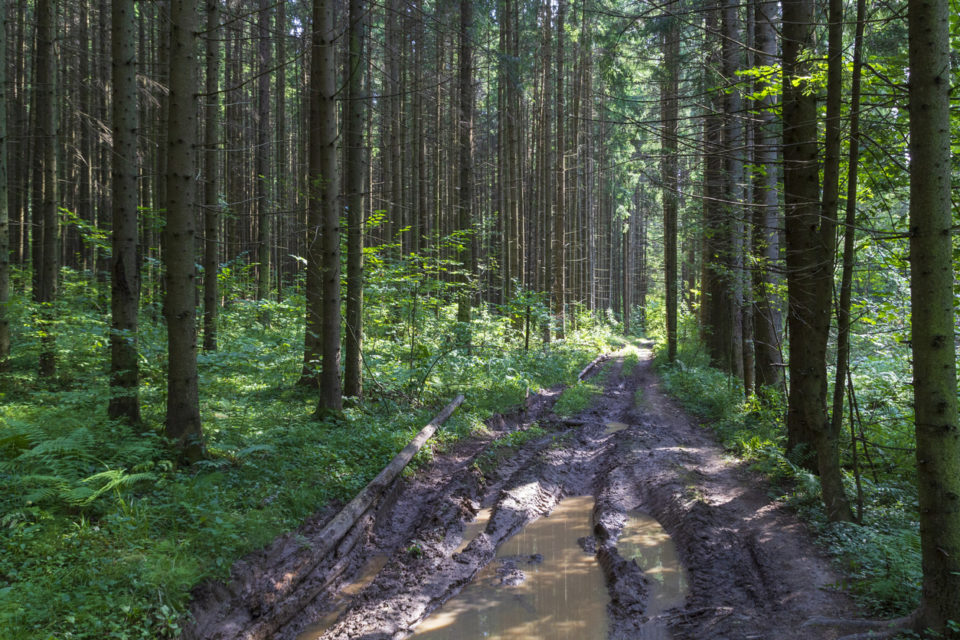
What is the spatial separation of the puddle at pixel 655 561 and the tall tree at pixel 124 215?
6178mm

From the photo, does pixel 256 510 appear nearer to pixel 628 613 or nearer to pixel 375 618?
pixel 375 618

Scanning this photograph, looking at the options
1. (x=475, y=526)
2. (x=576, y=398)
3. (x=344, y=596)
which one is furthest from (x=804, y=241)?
(x=576, y=398)

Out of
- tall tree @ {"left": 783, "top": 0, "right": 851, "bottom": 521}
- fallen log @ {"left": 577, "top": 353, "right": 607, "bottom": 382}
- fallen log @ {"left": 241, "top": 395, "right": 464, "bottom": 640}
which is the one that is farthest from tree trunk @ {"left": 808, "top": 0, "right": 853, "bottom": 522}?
fallen log @ {"left": 577, "top": 353, "right": 607, "bottom": 382}

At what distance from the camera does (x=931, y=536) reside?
3305 millimetres

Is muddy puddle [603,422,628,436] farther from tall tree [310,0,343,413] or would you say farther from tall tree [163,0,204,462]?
tall tree [163,0,204,462]

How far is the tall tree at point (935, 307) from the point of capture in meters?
3.16

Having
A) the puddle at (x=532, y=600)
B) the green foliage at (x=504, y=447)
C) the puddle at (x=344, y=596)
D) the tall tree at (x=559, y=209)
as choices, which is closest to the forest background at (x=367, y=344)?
the green foliage at (x=504, y=447)

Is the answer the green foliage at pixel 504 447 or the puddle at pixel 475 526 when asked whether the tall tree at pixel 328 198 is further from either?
the puddle at pixel 475 526

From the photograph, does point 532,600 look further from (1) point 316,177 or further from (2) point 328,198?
(1) point 316,177

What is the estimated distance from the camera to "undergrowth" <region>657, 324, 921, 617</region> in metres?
4.03

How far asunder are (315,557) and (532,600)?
204cm

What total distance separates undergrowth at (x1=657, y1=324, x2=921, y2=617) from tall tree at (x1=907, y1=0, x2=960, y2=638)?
29.0 inches

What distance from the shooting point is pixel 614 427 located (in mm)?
11461

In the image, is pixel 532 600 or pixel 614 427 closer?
pixel 532 600
